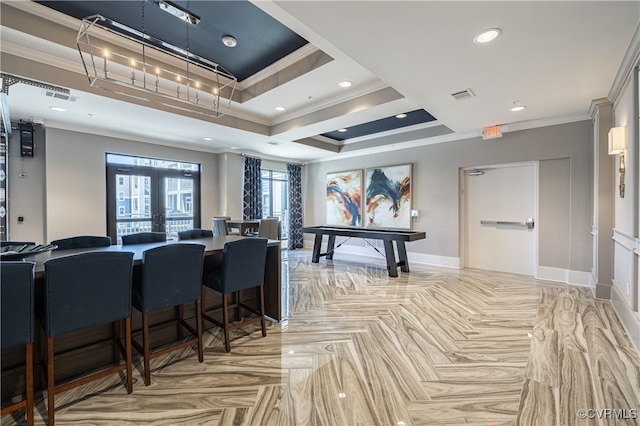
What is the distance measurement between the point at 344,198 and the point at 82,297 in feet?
20.8

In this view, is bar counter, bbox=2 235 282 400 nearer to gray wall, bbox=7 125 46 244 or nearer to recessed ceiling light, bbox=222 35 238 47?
recessed ceiling light, bbox=222 35 238 47

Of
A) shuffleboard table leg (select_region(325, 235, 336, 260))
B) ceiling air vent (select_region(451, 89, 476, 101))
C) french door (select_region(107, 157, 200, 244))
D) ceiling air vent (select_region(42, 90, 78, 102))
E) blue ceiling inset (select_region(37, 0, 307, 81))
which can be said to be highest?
blue ceiling inset (select_region(37, 0, 307, 81))

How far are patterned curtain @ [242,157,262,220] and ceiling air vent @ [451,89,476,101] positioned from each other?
202 inches

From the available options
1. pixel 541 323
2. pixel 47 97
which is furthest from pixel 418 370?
pixel 47 97

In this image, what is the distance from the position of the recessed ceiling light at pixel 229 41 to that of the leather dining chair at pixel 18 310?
9.04 feet

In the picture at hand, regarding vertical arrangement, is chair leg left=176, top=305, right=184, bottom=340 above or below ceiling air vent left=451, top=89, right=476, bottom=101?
below

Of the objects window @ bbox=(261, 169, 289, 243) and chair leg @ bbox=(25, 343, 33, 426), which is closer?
chair leg @ bbox=(25, 343, 33, 426)

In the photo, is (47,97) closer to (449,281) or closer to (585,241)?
(449,281)

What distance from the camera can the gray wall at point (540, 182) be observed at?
4586mm

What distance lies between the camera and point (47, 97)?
12.5 feet

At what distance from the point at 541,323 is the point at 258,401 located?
3.06 m

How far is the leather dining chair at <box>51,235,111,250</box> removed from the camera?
2.75 m

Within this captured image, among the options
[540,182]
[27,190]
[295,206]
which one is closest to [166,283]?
[27,190]

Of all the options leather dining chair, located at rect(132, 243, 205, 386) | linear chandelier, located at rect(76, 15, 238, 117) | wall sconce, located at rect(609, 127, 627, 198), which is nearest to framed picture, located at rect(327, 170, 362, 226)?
linear chandelier, located at rect(76, 15, 238, 117)
